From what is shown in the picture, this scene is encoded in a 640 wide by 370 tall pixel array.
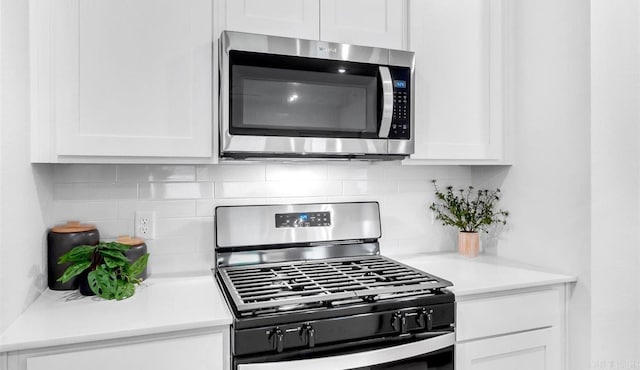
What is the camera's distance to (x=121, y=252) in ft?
4.91

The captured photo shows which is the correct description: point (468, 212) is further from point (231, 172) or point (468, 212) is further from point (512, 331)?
point (231, 172)

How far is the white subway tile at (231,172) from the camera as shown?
182 centimetres

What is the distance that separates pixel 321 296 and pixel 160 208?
82cm

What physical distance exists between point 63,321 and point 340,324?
0.81m

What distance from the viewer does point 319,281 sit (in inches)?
61.3

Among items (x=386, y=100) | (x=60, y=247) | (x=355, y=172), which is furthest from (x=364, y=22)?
(x=60, y=247)

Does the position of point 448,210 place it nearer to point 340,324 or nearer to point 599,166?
point 599,166

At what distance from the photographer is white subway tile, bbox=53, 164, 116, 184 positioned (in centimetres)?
161

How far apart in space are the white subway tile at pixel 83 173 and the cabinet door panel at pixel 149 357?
2.43ft

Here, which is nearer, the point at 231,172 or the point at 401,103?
the point at 401,103

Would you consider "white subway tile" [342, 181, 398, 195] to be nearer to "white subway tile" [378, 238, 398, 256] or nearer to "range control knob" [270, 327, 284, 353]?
"white subway tile" [378, 238, 398, 256]

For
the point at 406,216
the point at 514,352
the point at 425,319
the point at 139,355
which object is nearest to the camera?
the point at 139,355

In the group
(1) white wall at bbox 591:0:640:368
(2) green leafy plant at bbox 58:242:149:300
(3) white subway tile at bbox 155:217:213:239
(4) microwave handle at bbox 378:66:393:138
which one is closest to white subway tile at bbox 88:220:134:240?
(3) white subway tile at bbox 155:217:213:239

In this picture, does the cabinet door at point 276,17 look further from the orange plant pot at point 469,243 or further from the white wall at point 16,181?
the orange plant pot at point 469,243
